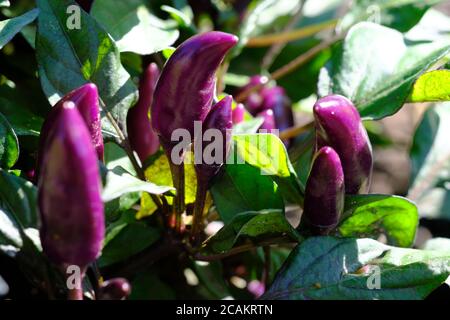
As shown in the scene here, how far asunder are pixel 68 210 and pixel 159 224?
37 cm

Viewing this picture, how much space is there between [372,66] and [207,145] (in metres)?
0.29

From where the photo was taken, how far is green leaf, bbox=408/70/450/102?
30.4 inches

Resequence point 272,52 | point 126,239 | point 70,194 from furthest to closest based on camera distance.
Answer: point 272,52, point 126,239, point 70,194

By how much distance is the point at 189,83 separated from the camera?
0.66 metres

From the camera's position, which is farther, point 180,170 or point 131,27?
point 131,27

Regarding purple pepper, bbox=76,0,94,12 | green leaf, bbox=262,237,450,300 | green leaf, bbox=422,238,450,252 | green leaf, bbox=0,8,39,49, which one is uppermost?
green leaf, bbox=0,8,39,49

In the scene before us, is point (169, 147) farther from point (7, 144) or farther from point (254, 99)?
point (254, 99)

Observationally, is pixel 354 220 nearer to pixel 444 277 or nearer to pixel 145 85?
pixel 444 277

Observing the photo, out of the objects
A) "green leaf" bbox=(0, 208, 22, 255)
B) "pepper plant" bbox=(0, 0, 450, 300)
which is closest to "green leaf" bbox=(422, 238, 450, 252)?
"pepper plant" bbox=(0, 0, 450, 300)

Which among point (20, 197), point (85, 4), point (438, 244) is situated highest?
point (85, 4)

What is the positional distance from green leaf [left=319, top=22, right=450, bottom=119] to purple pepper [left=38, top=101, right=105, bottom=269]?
0.41 meters

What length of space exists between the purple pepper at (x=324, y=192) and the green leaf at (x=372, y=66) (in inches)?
6.6

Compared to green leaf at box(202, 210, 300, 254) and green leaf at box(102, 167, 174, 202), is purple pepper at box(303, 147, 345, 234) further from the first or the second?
green leaf at box(102, 167, 174, 202)

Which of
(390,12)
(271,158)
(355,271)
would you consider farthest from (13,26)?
(390,12)
